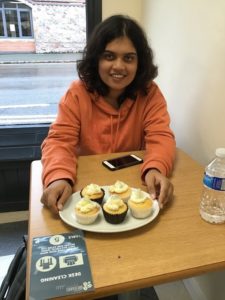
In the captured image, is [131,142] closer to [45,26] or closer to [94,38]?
[94,38]

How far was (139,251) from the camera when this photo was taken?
2.21ft

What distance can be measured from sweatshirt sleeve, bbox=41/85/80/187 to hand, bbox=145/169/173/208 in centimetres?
25

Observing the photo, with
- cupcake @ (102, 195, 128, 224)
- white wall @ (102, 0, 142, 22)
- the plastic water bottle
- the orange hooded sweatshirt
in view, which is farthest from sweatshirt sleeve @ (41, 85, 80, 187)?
white wall @ (102, 0, 142, 22)

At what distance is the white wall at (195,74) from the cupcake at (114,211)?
0.57 meters

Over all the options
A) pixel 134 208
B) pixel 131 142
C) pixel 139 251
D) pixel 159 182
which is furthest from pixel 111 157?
pixel 139 251

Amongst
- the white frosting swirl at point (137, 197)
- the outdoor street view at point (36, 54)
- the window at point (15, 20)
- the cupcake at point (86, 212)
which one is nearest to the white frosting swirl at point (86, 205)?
the cupcake at point (86, 212)

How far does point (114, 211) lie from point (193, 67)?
0.84 metres

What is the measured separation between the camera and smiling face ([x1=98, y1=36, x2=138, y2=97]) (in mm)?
1107

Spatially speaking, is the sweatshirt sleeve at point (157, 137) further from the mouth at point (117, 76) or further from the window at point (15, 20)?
the window at point (15, 20)

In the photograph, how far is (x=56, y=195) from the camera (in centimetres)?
83

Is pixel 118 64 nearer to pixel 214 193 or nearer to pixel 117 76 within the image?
pixel 117 76

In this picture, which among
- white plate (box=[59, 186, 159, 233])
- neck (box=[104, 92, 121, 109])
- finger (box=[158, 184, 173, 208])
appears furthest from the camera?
neck (box=[104, 92, 121, 109])

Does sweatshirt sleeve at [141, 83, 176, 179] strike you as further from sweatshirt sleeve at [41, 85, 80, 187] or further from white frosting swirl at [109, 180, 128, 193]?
sweatshirt sleeve at [41, 85, 80, 187]

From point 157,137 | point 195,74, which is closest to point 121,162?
point 157,137
